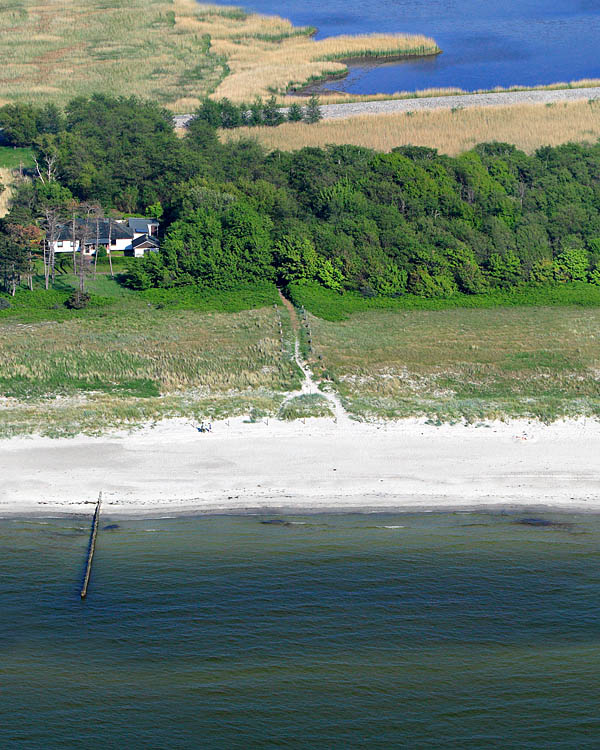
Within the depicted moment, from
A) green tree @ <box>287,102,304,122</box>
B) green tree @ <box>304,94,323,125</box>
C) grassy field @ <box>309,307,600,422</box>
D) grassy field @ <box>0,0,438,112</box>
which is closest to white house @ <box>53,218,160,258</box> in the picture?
grassy field @ <box>309,307,600,422</box>

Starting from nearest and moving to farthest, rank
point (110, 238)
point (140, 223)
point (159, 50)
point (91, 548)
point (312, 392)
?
point (91, 548)
point (312, 392)
point (110, 238)
point (140, 223)
point (159, 50)

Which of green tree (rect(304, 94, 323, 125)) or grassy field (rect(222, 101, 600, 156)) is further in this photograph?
green tree (rect(304, 94, 323, 125))

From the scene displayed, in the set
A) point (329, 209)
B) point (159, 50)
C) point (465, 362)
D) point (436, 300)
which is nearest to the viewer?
point (465, 362)

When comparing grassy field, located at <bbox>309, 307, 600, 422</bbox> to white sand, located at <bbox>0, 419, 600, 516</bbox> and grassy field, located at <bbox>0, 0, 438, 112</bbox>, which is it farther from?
grassy field, located at <bbox>0, 0, 438, 112</bbox>

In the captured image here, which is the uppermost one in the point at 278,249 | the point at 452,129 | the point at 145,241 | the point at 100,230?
the point at 452,129

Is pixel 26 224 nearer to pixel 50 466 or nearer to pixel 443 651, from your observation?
pixel 50 466

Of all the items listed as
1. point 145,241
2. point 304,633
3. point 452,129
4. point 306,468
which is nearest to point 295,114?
point 452,129

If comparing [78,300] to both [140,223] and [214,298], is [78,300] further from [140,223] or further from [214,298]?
[140,223]
